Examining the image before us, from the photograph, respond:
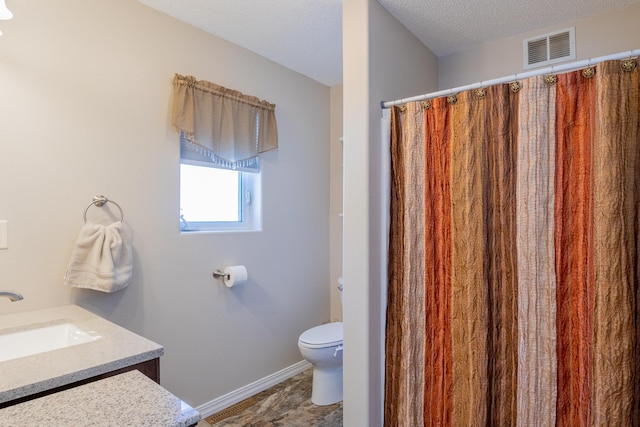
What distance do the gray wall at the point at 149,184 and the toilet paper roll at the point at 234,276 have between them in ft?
0.22

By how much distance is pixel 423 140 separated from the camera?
5.20 ft

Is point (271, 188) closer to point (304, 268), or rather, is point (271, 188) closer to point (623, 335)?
point (304, 268)

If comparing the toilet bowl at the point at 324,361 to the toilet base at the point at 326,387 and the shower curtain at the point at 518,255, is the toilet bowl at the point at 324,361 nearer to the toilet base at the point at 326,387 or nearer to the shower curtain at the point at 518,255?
the toilet base at the point at 326,387

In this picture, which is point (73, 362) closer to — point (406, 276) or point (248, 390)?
point (406, 276)

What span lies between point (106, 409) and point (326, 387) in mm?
1705

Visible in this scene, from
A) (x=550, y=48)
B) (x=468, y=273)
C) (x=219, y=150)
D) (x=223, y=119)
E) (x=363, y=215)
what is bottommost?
(x=468, y=273)

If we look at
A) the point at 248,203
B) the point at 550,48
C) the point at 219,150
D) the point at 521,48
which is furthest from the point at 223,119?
the point at 550,48

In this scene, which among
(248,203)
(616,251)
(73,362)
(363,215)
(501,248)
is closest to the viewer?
(73,362)

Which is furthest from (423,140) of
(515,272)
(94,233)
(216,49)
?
(94,233)

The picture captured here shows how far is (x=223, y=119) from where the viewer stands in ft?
7.04

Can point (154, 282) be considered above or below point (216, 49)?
below

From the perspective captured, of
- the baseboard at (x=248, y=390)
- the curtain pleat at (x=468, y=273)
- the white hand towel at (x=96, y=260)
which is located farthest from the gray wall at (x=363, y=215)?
the white hand towel at (x=96, y=260)

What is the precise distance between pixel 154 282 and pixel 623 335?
1.97 meters

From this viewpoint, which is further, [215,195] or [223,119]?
[215,195]
